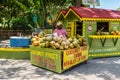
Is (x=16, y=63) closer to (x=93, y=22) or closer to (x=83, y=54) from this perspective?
(x=83, y=54)

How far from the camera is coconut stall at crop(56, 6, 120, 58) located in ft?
29.5

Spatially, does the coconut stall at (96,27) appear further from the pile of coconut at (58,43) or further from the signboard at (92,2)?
the pile of coconut at (58,43)

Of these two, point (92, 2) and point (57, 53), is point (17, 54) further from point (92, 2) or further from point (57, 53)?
point (92, 2)

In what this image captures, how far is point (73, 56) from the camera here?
7.17m

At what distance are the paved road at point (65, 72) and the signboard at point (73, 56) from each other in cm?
25

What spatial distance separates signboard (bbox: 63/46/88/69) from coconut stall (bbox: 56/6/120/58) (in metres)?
1.24

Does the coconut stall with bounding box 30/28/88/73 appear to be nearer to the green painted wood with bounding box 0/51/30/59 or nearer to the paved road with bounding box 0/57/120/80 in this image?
the paved road with bounding box 0/57/120/80

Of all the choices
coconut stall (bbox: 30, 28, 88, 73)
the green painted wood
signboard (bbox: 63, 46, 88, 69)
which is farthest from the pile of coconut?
the green painted wood

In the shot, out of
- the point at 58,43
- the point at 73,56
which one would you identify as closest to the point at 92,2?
the point at 73,56

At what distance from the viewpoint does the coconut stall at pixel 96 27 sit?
8.99 meters

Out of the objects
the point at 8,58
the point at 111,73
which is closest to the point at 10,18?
the point at 8,58

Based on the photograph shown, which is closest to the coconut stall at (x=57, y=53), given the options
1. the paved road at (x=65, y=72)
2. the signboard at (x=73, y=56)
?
the signboard at (x=73, y=56)

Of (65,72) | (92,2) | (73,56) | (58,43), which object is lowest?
(65,72)

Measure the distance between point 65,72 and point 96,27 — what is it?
3302 millimetres
